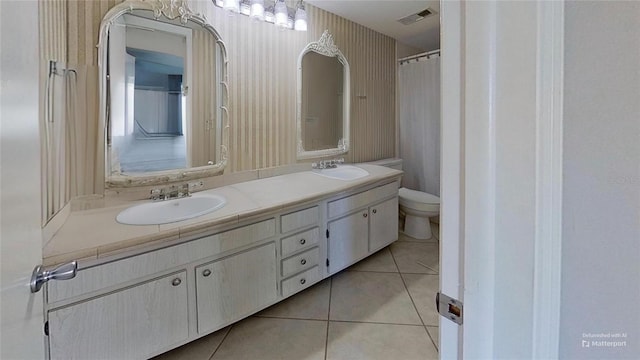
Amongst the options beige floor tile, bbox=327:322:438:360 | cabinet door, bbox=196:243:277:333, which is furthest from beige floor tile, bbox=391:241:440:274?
cabinet door, bbox=196:243:277:333

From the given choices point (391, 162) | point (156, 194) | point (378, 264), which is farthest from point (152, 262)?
point (391, 162)

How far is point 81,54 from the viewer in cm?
166

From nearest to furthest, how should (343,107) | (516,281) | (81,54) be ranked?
(516,281), (81,54), (343,107)

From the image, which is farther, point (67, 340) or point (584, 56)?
point (67, 340)

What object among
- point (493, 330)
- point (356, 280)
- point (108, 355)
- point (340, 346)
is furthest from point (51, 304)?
point (356, 280)

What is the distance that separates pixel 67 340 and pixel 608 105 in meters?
1.79

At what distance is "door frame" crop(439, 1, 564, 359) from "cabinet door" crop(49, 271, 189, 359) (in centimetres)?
140

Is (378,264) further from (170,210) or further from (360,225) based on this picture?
(170,210)

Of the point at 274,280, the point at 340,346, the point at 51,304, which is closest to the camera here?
the point at 51,304

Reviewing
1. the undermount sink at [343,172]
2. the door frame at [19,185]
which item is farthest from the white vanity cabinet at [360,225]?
the door frame at [19,185]

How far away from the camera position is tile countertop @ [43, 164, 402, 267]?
128 centimetres

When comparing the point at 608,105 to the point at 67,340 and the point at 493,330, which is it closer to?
the point at 493,330

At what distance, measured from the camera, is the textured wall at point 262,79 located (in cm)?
165

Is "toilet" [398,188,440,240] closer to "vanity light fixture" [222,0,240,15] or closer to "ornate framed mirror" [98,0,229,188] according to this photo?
"ornate framed mirror" [98,0,229,188]
